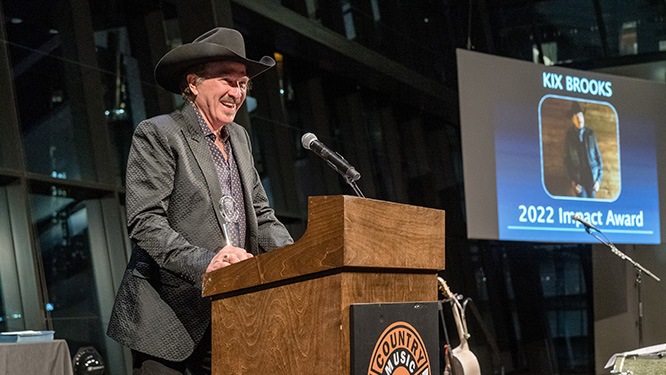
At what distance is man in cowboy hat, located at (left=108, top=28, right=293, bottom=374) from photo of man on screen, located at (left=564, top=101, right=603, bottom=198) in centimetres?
511

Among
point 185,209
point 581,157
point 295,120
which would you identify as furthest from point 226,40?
point 295,120

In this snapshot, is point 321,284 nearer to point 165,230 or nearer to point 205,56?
point 165,230

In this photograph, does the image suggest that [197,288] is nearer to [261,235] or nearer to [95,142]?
[261,235]

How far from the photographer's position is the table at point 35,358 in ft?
11.1

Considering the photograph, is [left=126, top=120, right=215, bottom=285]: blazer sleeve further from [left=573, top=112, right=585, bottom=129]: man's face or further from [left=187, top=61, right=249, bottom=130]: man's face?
[left=573, top=112, right=585, bottom=129]: man's face

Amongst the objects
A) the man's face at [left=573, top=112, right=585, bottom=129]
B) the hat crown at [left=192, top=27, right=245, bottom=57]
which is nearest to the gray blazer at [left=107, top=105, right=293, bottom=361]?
the hat crown at [left=192, top=27, right=245, bottom=57]

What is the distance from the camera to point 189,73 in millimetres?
2326

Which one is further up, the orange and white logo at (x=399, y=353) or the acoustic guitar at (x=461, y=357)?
the orange and white logo at (x=399, y=353)

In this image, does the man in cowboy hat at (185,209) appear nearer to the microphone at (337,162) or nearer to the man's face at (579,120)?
the microphone at (337,162)

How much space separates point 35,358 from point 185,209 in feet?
6.02

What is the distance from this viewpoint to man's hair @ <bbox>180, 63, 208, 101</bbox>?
90.4 inches

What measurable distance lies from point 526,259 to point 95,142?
618 cm

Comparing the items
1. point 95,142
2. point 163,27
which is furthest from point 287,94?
point 95,142

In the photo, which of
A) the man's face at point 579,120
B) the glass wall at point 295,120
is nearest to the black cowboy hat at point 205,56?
the glass wall at point 295,120
